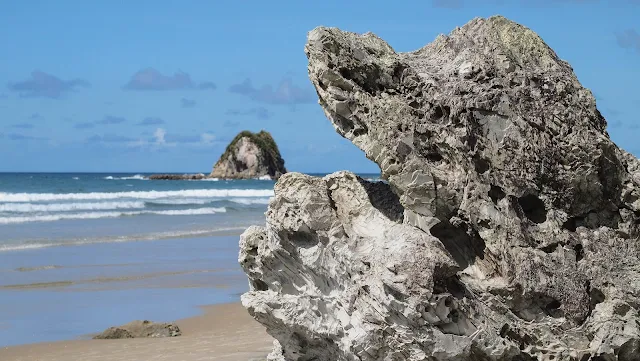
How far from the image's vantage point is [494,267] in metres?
5.54

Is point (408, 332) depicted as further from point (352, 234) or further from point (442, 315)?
point (352, 234)

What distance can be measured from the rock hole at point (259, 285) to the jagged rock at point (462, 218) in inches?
10.3

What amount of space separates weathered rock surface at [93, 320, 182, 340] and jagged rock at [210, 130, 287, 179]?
8720cm

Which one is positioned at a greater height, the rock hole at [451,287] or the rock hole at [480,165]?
the rock hole at [480,165]

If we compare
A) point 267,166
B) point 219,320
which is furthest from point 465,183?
point 267,166

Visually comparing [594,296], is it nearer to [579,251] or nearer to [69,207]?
[579,251]

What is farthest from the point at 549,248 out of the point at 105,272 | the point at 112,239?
the point at 112,239

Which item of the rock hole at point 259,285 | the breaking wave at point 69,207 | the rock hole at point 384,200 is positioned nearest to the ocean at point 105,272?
the rock hole at point 259,285

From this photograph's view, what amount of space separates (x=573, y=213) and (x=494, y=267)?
0.73 metres

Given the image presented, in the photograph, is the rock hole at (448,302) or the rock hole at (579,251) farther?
the rock hole at (579,251)

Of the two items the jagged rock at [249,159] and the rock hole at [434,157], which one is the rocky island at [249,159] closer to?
the jagged rock at [249,159]

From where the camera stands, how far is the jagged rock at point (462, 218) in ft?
16.9

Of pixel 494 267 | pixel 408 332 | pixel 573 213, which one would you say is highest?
pixel 573 213

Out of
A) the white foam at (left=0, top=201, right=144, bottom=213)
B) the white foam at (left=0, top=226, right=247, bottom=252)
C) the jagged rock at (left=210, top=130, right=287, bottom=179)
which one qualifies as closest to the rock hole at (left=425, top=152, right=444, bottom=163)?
the white foam at (left=0, top=226, right=247, bottom=252)
